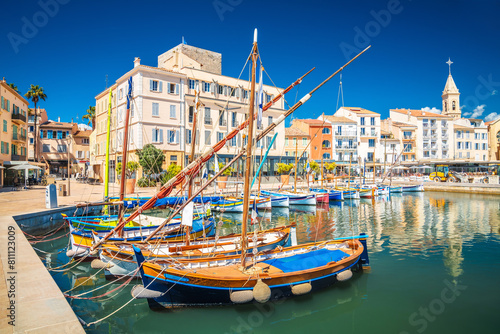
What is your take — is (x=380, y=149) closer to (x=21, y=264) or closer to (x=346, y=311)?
(x=346, y=311)

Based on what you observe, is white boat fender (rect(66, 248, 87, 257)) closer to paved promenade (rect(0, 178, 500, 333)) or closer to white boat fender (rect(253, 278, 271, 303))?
paved promenade (rect(0, 178, 500, 333))

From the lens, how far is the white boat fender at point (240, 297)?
1005cm

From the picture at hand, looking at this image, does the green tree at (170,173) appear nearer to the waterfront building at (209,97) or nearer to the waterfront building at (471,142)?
the waterfront building at (209,97)

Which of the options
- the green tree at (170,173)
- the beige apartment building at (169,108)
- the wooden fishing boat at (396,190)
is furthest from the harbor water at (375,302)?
the wooden fishing boat at (396,190)

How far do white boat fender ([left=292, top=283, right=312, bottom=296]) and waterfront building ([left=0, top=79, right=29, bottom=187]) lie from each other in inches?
1557

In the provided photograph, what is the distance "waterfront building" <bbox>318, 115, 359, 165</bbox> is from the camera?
73.9 m

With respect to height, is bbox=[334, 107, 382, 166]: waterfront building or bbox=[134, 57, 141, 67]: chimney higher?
bbox=[134, 57, 141, 67]: chimney

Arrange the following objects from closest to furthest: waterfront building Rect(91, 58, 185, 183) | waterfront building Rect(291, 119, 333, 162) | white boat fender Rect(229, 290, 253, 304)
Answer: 1. white boat fender Rect(229, 290, 253, 304)
2. waterfront building Rect(91, 58, 185, 183)
3. waterfront building Rect(291, 119, 333, 162)

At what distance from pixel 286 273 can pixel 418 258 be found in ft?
31.0

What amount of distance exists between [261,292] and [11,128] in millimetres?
43981

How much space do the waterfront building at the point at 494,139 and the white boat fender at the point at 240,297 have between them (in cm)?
9714

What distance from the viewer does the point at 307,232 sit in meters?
22.8

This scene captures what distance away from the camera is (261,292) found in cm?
988

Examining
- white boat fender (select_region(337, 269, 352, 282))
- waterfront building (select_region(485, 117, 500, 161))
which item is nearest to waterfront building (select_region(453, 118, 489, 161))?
waterfront building (select_region(485, 117, 500, 161))
